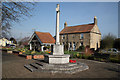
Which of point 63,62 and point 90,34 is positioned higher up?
point 90,34

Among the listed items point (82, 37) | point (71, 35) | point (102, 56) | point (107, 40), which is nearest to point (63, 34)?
point (71, 35)

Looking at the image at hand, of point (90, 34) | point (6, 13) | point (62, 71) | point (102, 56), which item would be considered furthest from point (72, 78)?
point (90, 34)

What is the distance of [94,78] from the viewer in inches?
247

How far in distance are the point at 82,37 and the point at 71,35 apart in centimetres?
368

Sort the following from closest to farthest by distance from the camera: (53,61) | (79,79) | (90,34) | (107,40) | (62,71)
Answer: (79,79) → (62,71) → (53,61) → (90,34) → (107,40)

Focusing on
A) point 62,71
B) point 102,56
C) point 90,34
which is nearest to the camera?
point 62,71

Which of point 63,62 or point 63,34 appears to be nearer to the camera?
point 63,62

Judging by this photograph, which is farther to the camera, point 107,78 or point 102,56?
point 102,56

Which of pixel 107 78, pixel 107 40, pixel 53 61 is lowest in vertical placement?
pixel 107 78

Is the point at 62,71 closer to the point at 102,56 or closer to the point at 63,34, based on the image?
the point at 102,56

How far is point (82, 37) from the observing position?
99.2 feet

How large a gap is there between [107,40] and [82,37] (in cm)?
809

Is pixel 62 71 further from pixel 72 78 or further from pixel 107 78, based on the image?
pixel 107 78

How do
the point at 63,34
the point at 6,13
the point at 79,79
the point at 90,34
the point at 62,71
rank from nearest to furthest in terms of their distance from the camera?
the point at 79,79 → the point at 62,71 → the point at 6,13 → the point at 90,34 → the point at 63,34
